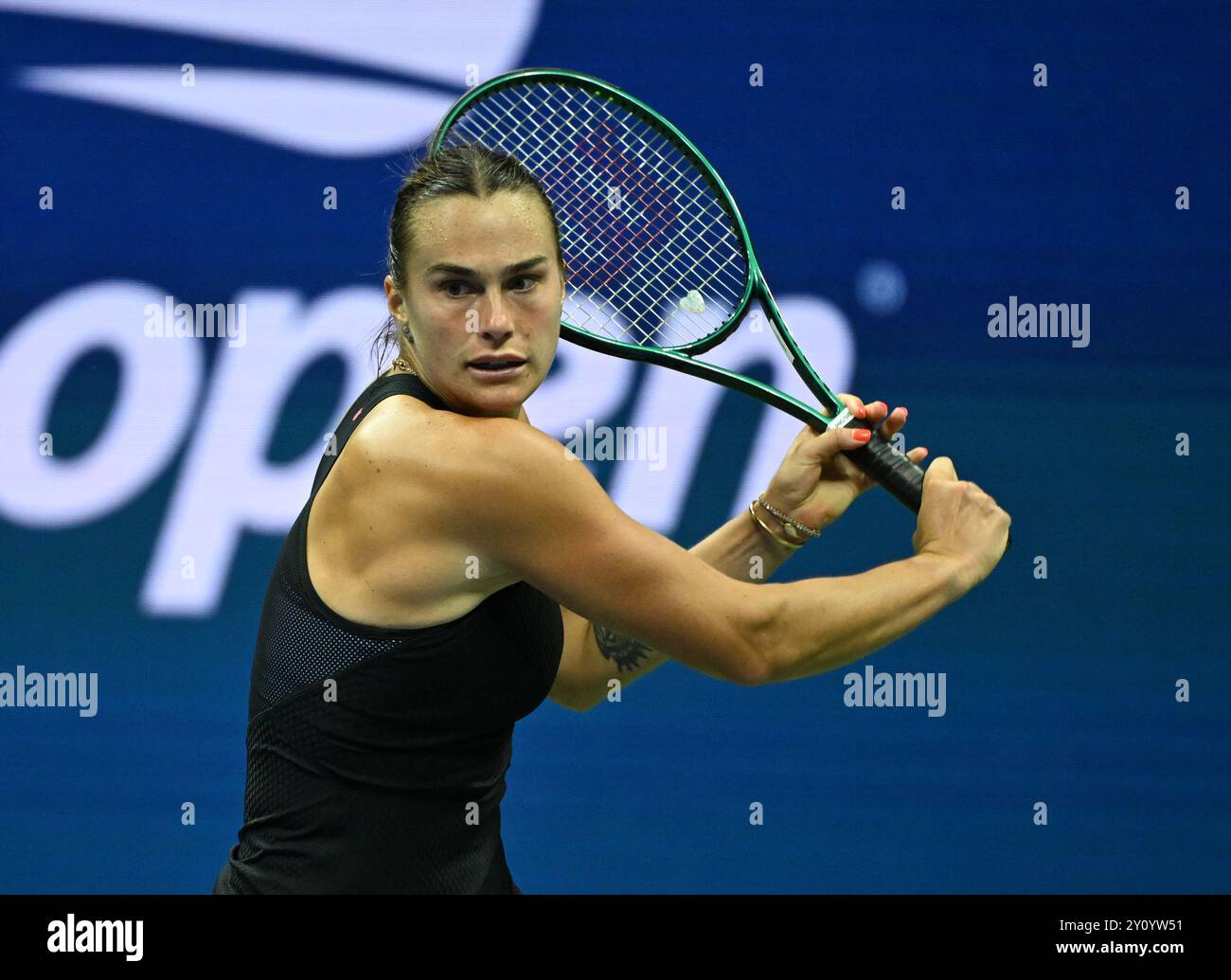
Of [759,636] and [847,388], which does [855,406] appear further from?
[847,388]

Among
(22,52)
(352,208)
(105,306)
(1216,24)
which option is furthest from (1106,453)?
(22,52)

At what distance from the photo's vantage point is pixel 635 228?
262 cm

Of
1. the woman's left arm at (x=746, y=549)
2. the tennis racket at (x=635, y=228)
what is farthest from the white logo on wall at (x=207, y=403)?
the woman's left arm at (x=746, y=549)

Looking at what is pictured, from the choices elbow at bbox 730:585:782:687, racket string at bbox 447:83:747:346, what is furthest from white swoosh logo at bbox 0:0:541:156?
elbow at bbox 730:585:782:687

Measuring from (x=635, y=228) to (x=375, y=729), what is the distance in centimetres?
134

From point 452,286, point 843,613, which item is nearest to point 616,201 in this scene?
point 452,286

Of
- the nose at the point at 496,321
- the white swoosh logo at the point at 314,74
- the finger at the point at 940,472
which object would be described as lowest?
the finger at the point at 940,472

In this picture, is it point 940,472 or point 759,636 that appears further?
point 940,472

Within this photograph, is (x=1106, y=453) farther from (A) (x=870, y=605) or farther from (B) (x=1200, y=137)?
(A) (x=870, y=605)

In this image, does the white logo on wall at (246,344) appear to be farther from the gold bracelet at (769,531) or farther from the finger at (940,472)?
the finger at (940,472)

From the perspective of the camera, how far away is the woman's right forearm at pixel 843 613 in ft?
5.27

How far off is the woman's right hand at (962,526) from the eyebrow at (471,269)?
0.55 m

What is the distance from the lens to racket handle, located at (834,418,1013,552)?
182 centimetres

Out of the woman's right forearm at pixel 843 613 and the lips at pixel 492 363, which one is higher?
the lips at pixel 492 363
